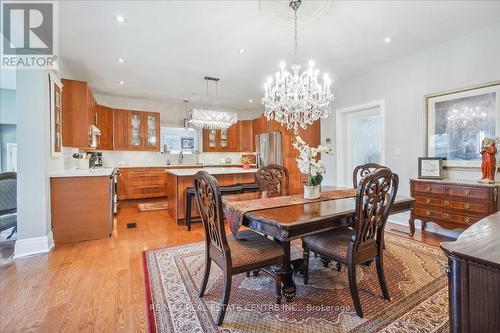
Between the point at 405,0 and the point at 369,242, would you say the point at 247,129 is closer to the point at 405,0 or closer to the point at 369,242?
the point at 405,0

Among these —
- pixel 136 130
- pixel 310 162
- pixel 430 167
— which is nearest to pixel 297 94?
pixel 310 162

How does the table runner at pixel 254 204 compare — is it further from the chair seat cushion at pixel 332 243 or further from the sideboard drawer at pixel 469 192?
the sideboard drawer at pixel 469 192

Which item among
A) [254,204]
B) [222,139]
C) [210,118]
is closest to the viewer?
[254,204]

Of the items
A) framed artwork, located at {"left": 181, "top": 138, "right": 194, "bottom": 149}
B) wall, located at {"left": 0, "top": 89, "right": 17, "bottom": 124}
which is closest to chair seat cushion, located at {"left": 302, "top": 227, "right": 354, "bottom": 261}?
framed artwork, located at {"left": 181, "top": 138, "right": 194, "bottom": 149}

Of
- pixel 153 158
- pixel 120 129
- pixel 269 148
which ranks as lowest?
pixel 153 158

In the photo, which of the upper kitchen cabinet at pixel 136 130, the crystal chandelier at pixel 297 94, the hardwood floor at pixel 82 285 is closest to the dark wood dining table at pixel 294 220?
the hardwood floor at pixel 82 285

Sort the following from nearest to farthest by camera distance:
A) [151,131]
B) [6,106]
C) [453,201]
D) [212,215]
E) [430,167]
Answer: [212,215]
[453,201]
[430,167]
[6,106]
[151,131]

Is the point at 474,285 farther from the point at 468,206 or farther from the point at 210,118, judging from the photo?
the point at 210,118

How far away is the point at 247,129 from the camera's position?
7391mm

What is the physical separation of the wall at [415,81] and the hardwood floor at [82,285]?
4.24ft

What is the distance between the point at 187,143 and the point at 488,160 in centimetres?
629

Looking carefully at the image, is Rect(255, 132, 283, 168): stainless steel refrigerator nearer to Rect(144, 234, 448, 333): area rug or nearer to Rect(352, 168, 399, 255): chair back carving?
Rect(144, 234, 448, 333): area rug

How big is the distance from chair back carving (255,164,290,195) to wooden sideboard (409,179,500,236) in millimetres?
1826

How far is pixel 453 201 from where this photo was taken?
288 cm
